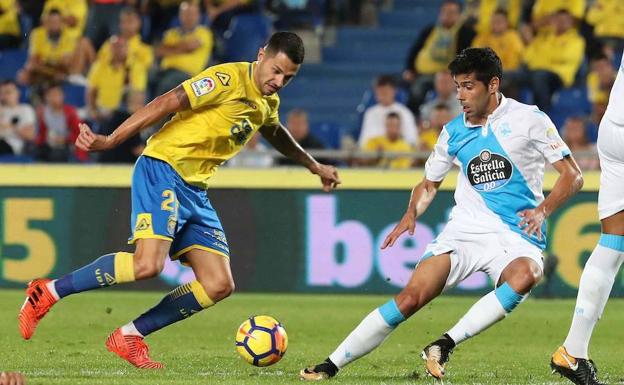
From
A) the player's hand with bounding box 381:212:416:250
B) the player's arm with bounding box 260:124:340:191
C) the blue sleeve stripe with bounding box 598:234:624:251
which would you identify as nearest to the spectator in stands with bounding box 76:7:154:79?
the player's arm with bounding box 260:124:340:191

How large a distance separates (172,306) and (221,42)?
8.90m

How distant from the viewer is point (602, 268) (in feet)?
22.3

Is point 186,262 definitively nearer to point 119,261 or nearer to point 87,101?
point 119,261

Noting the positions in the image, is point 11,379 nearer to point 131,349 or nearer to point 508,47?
point 131,349

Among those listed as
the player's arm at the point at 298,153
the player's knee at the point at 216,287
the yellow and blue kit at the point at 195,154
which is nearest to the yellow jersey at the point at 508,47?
the player's arm at the point at 298,153

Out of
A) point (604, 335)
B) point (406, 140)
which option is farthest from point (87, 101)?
point (604, 335)

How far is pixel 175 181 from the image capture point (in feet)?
24.7

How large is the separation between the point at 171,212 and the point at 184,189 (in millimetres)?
209

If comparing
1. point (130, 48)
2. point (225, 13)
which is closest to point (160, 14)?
point (225, 13)

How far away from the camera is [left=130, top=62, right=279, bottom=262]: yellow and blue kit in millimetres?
7414

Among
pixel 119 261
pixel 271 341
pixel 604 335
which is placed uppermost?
pixel 119 261

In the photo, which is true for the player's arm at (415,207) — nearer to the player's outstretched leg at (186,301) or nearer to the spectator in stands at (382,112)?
the player's outstretched leg at (186,301)

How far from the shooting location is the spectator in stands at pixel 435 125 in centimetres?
1401

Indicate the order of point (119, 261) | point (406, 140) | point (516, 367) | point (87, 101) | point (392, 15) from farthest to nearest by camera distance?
1. point (392, 15)
2. point (87, 101)
3. point (406, 140)
4. point (516, 367)
5. point (119, 261)
